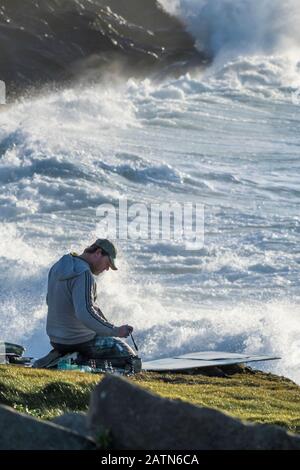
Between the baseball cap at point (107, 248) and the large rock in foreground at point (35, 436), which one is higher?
the baseball cap at point (107, 248)

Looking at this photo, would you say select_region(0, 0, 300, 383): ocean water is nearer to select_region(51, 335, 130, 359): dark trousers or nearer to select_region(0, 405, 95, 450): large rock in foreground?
select_region(51, 335, 130, 359): dark trousers

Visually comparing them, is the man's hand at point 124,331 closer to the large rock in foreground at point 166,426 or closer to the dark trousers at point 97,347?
the dark trousers at point 97,347

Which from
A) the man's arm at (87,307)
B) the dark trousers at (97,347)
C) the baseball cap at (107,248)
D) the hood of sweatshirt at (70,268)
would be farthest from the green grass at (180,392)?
the baseball cap at (107,248)

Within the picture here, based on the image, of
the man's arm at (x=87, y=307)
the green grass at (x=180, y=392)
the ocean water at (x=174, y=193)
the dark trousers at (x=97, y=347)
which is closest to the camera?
the green grass at (x=180, y=392)

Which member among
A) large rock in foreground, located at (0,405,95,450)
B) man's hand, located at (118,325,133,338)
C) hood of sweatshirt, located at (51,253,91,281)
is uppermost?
hood of sweatshirt, located at (51,253,91,281)

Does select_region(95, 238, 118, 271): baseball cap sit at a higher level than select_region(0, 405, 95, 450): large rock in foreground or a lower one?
higher

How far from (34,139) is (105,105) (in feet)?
26.9

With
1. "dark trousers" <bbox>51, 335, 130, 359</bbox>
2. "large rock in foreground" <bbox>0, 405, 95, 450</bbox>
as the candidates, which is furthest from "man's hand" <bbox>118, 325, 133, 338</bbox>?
"large rock in foreground" <bbox>0, 405, 95, 450</bbox>

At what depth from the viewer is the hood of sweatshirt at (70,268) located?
11.6 m

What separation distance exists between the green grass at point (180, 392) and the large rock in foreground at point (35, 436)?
115 inches

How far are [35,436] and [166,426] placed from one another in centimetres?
55

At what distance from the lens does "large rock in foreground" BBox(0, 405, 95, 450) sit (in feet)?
18.9

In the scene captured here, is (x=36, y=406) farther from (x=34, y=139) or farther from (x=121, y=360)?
(x=34, y=139)

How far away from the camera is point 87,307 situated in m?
11.7
